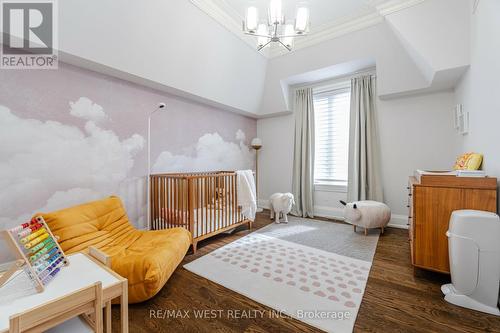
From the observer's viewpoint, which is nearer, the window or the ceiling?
the ceiling

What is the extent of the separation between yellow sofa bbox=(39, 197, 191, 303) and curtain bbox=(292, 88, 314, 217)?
2625mm

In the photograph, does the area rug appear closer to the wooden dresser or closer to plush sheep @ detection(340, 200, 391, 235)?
plush sheep @ detection(340, 200, 391, 235)

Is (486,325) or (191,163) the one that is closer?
(486,325)

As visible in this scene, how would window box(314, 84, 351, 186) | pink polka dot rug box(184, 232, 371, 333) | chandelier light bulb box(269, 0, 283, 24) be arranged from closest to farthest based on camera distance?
pink polka dot rug box(184, 232, 371, 333)
chandelier light bulb box(269, 0, 283, 24)
window box(314, 84, 351, 186)

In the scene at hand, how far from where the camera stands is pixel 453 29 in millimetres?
2338

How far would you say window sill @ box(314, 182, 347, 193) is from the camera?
4.03 metres

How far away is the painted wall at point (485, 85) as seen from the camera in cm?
169

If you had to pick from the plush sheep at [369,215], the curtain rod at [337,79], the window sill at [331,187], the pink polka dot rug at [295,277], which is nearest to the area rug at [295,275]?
the pink polka dot rug at [295,277]

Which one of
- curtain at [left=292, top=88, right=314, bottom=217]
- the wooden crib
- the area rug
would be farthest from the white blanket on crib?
curtain at [left=292, top=88, right=314, bottom=217]

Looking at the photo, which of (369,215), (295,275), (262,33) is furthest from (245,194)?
(262,33)

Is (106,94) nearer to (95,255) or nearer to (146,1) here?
(146,1)

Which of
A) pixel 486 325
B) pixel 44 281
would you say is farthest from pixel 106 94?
pixel 486 325

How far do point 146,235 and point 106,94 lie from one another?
1.74 meters

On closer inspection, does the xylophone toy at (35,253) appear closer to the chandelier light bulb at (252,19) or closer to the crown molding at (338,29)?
the chandelier light bulb at (252,19)
